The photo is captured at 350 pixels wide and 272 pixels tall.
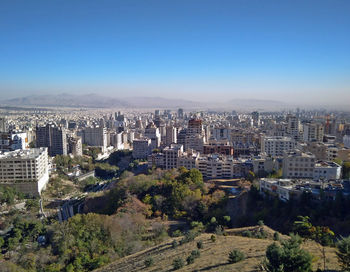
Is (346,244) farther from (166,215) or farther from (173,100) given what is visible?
(173,100)

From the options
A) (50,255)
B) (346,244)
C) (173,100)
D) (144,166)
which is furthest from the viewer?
(173,100)

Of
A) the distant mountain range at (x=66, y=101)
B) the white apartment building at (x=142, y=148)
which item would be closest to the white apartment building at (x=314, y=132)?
the white apartment building at (x=142, y=148)

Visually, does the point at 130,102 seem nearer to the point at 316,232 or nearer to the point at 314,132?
the point at 314,132

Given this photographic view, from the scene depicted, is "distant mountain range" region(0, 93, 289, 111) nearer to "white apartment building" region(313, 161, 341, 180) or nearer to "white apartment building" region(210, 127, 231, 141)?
"white apartment building" region(210, 127, 231, 141)

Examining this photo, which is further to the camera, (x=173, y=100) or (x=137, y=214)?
(x=173, y=100)

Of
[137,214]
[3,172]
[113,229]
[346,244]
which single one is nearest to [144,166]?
[3,172]

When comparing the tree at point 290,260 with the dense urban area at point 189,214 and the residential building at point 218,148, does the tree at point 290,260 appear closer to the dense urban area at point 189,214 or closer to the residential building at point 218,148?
the dense urban area at point 189,214
